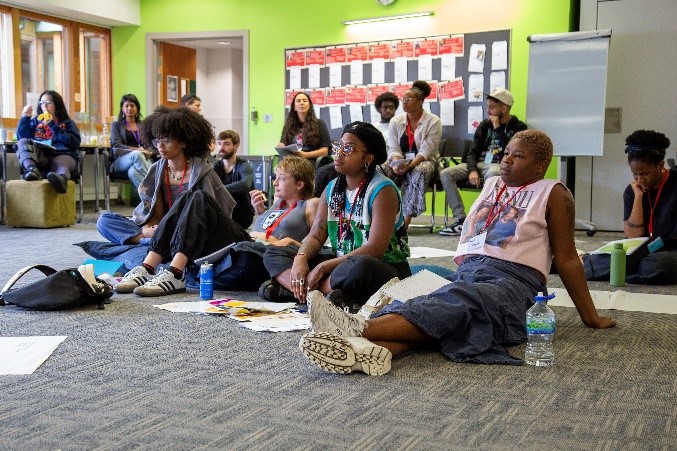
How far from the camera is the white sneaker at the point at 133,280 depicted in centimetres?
371

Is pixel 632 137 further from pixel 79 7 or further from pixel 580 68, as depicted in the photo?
pixel 79 7

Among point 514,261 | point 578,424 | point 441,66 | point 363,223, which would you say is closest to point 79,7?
point 441,66

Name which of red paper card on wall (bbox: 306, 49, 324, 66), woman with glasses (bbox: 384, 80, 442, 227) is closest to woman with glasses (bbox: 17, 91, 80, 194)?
red paper card on wall (bbox: 306, 49, 324, 66)

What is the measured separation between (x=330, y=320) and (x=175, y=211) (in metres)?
1.83

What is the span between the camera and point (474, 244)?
2828 millimetres

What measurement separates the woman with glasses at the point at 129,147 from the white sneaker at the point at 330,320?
6.01 m

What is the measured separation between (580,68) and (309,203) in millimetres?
4168

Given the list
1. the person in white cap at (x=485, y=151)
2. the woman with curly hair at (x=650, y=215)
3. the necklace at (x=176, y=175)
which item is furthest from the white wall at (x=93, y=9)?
the woman with curly hair at (x=650, y=215)

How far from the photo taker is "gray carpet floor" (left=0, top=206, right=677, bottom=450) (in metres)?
1.71

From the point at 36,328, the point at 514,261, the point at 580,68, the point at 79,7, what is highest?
the point at 79,7

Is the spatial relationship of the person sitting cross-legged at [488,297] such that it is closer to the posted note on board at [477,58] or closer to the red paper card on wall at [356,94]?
the posted note on board at [477,58]

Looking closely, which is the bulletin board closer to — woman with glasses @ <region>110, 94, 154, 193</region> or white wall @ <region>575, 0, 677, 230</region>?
white wall @ <region>575, 0, 677, 230</region>

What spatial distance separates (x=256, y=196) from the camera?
4.48m

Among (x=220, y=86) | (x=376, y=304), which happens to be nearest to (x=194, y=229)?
(x=376, y=304)
